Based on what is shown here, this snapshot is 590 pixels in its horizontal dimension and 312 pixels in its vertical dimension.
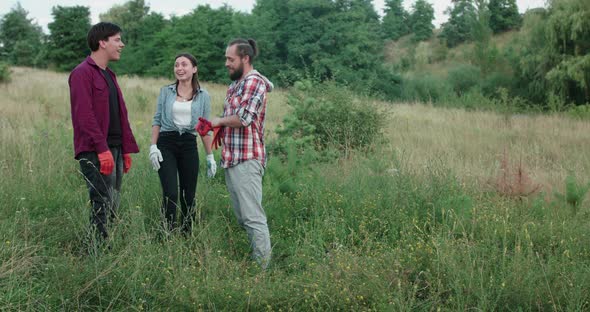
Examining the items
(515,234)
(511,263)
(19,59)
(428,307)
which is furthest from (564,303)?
(19,59)

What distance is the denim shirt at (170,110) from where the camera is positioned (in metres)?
5.00

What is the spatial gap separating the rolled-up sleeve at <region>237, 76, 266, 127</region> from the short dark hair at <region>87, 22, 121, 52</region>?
1.19 m

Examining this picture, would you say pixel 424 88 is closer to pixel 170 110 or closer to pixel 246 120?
pixel 170 110

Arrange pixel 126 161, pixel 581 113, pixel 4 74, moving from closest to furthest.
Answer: pixel 126 161 < pixel 581 113 < pixel 4 74

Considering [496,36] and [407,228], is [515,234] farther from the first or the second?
[496,36]

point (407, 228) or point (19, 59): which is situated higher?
point (19, 59)

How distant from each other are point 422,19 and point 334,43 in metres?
33.0

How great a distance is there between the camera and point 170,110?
16.4 ft

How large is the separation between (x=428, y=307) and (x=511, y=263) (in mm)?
737

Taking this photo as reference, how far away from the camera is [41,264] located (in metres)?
3.74

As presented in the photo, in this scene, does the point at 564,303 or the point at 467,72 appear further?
the point at 467,72

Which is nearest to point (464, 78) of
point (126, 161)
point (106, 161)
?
point (126, 161)

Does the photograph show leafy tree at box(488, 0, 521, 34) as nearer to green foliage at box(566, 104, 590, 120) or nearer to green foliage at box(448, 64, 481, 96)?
green foliage at box(448, 64, 481, 96)

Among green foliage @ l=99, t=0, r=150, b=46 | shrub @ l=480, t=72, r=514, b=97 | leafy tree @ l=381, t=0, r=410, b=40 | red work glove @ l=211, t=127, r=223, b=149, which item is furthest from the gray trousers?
leafy tree @ l=381, t=0, r=410, b=40
